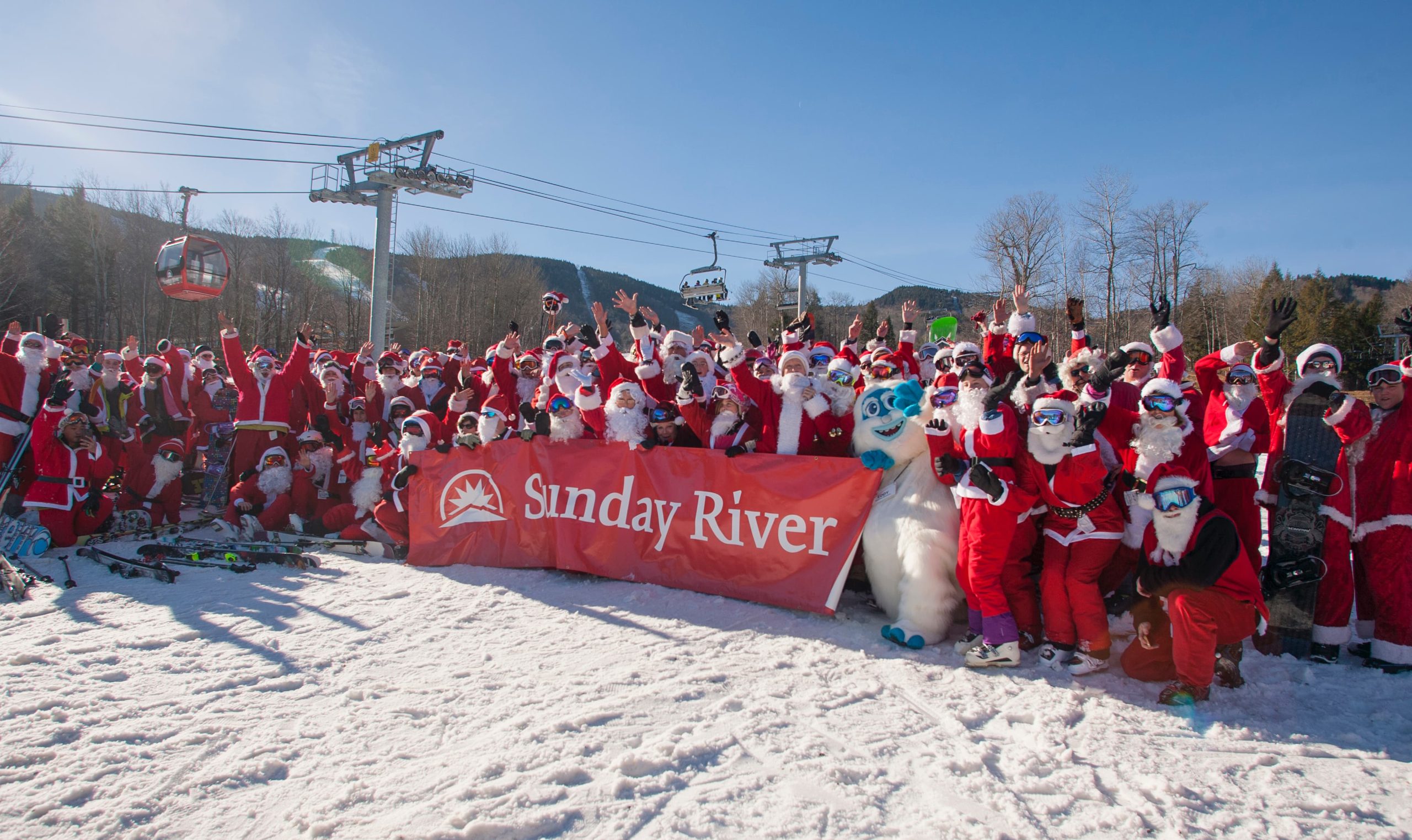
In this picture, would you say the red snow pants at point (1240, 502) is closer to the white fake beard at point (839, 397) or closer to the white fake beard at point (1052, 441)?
the white fake beard at point (1052, 441)

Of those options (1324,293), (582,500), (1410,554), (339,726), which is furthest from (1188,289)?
(339,726)

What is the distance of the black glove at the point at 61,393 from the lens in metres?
6.38

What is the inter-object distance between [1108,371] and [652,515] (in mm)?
3232

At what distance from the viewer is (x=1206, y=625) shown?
323 centimetres

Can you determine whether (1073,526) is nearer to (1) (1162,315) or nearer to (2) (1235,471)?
(2) (1235,471)

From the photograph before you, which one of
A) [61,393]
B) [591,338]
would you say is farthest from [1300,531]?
[61,393]

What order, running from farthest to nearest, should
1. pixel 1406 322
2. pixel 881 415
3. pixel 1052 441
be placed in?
pixel 881 415 → pixel 1406 322 → pixel 1052 441

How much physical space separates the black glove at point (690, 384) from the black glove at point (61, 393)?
6.12m

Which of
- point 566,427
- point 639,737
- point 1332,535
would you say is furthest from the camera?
point 566,427

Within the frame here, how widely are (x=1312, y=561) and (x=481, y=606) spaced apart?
17.0 ft

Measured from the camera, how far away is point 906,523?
13.3 feet

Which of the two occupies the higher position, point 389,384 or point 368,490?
point 389,384

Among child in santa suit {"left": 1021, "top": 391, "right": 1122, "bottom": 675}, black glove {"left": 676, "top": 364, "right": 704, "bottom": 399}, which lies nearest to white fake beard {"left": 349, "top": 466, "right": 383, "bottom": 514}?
black glove {"left": 676, "top": 364, "right": 704, "bottom": 399}

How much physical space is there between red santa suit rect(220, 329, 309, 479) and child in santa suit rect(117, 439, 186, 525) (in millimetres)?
630
